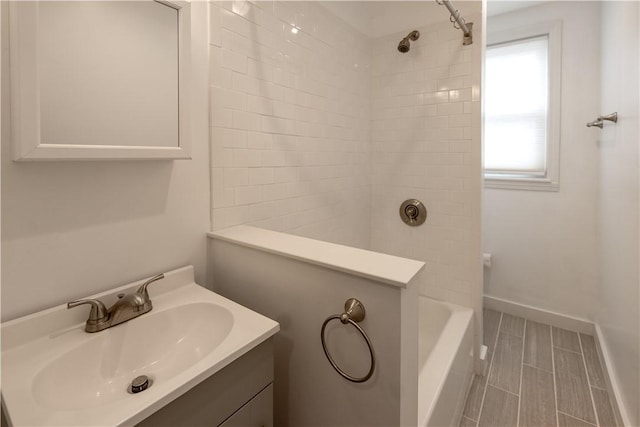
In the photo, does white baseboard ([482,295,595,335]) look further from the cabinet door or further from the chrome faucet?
the chrome faucet

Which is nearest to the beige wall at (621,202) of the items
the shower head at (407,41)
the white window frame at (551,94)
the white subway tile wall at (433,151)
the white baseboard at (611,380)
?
the white baseboard at (611,380)

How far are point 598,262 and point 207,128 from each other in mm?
2854

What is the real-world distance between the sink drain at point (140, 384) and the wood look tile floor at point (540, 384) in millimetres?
1617

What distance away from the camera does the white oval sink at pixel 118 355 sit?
669 mm

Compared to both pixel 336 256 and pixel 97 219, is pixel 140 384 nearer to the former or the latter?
pixel 97 219

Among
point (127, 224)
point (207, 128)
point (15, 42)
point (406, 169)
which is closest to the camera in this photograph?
point (15, 42)

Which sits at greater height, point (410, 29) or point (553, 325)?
point (410, 29)

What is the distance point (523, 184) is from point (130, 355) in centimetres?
288

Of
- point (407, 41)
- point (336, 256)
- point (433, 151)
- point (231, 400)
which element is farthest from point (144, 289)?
point (407, 41)

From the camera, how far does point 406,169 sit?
7.54 feet

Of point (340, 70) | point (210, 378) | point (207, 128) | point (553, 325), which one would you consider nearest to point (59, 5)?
point (207, 128)

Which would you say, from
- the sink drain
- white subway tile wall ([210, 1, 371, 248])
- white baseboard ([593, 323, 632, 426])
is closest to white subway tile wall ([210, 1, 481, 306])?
white subway tile wall ([210, 1, 371, 248])

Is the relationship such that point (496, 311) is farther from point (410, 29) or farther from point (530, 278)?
point (410, 29)

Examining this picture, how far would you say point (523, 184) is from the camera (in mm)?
2637
